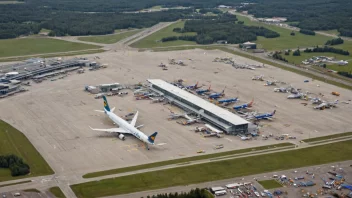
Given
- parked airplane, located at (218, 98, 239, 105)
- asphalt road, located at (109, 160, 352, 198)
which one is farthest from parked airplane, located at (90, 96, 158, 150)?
parked airplane, located at (218, 98, 239, 105)

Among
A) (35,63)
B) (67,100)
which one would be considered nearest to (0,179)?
(67,100)

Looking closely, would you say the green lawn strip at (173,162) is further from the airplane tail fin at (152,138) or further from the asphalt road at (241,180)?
the asphalt road at (241,180)

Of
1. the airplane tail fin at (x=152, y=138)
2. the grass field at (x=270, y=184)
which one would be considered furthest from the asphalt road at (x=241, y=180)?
the airplane tail fin at (x=152, y=138)

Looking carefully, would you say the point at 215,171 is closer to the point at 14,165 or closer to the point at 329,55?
the point at 14,165

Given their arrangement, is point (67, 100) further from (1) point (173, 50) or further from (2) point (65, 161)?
(1) point (173, 50)

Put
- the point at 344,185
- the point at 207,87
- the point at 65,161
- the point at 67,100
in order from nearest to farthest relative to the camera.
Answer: the point at 344,185 → the point at 65,161 → the point at 67,100 → the point at 207,87

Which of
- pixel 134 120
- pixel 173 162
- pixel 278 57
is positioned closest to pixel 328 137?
pixel 173 162

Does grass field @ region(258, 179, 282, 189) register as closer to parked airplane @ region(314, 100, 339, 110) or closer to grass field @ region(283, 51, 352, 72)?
parked airplane @ region(314, 100, 339, 110)

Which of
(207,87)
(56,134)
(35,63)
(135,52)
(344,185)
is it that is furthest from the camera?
(135,52)
